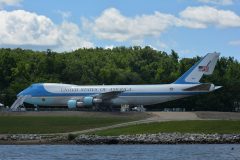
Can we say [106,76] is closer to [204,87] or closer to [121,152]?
[204,87]

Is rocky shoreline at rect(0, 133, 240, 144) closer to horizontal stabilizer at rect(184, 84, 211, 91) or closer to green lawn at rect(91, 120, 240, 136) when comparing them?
green lawn at rect(91, 120, 240, 136)

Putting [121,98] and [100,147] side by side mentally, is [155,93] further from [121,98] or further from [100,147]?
[100,147]

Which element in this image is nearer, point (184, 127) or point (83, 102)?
point (184, 127)

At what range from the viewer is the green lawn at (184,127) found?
7050cm

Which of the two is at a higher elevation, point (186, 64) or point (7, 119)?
point (186, 64)

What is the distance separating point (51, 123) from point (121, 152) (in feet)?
85.8

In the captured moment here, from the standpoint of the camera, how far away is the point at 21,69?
137250 mm

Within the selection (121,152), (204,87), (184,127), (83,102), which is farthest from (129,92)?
(121,152)

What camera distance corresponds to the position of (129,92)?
97.2m

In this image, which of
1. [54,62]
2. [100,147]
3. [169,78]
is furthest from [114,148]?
[54,62]

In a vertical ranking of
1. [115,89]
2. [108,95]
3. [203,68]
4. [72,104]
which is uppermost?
[203,68]

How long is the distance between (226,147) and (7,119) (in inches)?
1304

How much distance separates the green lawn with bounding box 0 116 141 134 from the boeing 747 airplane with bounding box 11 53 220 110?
11777mm

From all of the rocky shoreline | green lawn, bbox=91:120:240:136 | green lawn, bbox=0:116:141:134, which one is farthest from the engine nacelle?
the rocky shoreline
